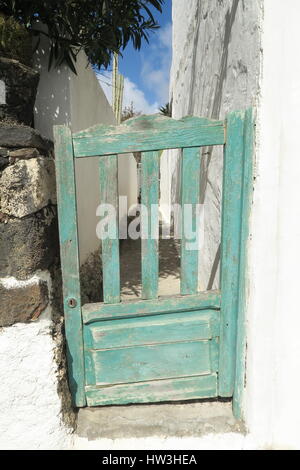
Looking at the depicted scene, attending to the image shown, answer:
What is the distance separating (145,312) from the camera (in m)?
1.47

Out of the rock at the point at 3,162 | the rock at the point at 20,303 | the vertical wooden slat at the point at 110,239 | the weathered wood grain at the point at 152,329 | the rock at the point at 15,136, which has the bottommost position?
the weathered wood grain at the point at 152,329

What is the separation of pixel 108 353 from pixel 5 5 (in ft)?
7.87

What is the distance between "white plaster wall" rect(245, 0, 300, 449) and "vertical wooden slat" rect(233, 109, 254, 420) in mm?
38

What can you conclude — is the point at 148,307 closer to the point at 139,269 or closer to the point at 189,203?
the point at 189,203

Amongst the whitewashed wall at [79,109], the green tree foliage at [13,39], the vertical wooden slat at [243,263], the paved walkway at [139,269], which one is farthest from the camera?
the paved walkway at [139,269]

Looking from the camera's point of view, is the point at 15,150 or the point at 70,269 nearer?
the point at 15,150

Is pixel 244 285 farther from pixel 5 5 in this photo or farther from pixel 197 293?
pixel 5 5

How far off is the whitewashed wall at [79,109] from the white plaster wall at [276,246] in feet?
5.69

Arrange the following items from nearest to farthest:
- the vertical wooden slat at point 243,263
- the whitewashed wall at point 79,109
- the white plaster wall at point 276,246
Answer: the white plaster wall at point 276,246 → the vertical wooden slat at point 243,263 → the whitewashed wall at point 79,109

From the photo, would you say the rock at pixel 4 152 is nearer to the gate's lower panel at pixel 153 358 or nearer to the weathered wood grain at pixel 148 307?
the weathered wood grain at pixel 148 307

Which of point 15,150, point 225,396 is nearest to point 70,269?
point 15,150

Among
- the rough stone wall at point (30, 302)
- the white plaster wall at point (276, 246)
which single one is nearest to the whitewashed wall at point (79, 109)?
the rough stone wall at point (30, 302)

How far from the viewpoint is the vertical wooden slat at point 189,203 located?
135 centimetres

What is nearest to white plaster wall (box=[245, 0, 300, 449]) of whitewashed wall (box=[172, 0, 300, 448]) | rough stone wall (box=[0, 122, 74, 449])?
whitewashed wall (box=[172, 0, 300, 448])
